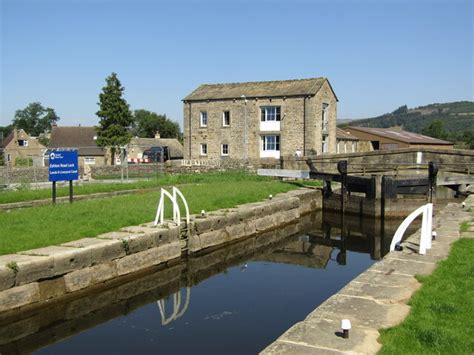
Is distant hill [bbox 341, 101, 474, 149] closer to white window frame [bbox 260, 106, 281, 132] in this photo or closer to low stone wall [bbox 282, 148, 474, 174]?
white window frame [bbox 260, 106, 281, 132]

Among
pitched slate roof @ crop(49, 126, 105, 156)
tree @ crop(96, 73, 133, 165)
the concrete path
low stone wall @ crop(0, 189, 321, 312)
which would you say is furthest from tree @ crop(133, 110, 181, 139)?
the concrete path

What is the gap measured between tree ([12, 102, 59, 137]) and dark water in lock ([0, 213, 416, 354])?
5198 inches

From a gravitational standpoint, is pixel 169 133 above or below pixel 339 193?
above

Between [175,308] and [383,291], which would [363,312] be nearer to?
[383,291]

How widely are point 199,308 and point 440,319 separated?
15.1 feet

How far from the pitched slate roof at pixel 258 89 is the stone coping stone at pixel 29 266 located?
28301mm

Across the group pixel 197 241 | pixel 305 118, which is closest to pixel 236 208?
pixel 197 241

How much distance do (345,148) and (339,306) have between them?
37.8 meters

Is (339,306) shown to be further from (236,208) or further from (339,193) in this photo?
(339,193)

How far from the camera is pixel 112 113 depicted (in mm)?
42031

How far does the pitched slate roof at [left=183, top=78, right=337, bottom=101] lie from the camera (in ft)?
116

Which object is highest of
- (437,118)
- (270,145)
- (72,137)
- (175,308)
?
(437,118)

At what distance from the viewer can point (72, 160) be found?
48.7ft

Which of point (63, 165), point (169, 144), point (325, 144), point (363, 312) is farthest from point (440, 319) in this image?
point (169, 144)
